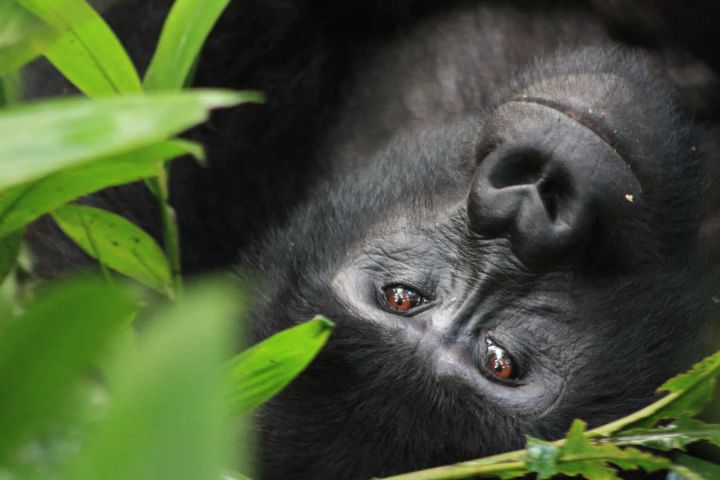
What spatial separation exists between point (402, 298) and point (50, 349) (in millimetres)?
1196

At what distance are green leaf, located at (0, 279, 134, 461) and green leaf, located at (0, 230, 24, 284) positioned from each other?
606mm

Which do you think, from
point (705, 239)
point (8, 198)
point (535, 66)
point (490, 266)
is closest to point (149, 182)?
point (8, 198)

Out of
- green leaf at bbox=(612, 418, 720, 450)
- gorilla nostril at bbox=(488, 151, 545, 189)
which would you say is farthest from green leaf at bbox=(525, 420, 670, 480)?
gorilla nostril at bbox=(488, 151, 545, 189)

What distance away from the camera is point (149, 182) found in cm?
164

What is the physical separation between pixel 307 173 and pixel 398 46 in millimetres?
395

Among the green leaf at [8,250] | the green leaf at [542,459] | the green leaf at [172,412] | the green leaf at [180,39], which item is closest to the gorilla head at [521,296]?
the green leaf at [542,459]

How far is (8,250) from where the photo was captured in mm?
1319

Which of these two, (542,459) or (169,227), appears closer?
(542,459)

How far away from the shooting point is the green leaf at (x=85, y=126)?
74 cm

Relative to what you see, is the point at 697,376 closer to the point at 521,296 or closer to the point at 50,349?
the point at 521,296

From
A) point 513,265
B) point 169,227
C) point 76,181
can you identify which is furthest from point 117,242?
point 513,265

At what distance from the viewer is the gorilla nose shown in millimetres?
1676

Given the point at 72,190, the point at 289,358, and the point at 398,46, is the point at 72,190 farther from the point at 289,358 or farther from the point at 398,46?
the point at 398,46

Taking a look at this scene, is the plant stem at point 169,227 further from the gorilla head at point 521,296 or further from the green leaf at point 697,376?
the green leaf at point 697,376
